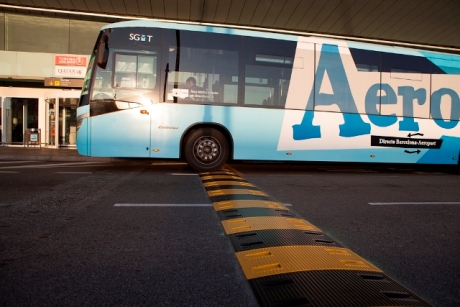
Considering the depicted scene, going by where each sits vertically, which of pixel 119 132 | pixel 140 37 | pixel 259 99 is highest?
pixel 140 37

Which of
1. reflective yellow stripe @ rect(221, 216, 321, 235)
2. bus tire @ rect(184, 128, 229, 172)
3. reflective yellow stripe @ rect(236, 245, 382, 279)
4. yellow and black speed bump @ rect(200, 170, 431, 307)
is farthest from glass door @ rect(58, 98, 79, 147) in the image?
reflective yellow stripe @ rect(236, 245, 382, 279)

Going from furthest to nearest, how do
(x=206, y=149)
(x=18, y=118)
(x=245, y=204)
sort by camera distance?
(x=18, y=118), (x=206, y=149), (x=245, y=204)

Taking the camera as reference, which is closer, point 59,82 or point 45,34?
point 59,82

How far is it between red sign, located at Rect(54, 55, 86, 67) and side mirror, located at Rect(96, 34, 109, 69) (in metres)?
10.6

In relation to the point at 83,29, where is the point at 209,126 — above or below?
below

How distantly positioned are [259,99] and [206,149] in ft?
5.62

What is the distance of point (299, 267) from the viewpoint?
2.76 meters

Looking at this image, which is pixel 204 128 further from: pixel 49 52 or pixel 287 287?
pixel 49 52

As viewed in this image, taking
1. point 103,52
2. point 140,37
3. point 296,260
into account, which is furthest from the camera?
point 140,37

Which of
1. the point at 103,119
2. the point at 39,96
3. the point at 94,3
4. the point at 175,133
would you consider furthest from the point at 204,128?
the point at 39,96

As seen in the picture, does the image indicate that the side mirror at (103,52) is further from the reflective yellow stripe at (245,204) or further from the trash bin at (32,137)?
the trash bin at (32,137)

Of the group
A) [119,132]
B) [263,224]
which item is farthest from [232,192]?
[119,132]

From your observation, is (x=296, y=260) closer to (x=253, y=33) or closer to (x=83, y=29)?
(x=253, y=33)

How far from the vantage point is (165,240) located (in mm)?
3424
